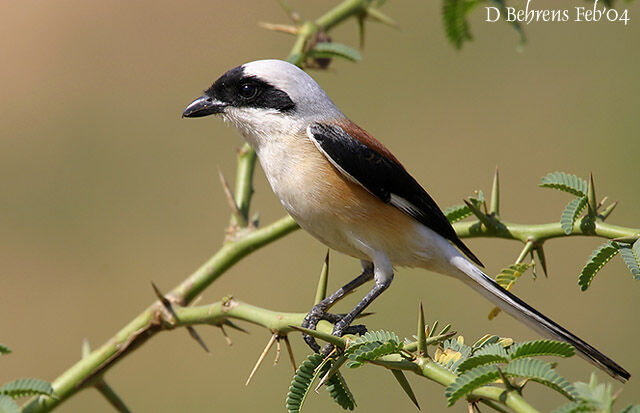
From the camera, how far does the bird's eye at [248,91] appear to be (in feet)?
8.37

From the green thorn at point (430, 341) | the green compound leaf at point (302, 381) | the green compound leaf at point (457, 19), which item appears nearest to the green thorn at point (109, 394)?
the green compound leaf at point (302, 381)

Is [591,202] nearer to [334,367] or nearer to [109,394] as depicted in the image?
[334,367]

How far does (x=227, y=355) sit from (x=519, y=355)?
4.12m

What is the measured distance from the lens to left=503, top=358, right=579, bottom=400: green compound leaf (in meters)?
1.26

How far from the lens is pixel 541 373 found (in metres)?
1.30

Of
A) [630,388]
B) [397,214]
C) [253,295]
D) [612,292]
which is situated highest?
[397,214]

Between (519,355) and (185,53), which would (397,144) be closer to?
(185,53)

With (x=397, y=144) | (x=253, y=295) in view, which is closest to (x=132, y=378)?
(x=253, y=295)

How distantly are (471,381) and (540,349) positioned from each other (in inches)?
6.9

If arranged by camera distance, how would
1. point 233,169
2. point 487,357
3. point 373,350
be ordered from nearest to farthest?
point 487,357, point 373,350, point 233,169

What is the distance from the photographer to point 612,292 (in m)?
5.32

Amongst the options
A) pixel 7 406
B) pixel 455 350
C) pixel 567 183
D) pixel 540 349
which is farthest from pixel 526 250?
pixel 7 406

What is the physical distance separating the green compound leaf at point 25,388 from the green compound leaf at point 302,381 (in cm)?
69

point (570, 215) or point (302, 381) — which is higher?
point (570, 215)
